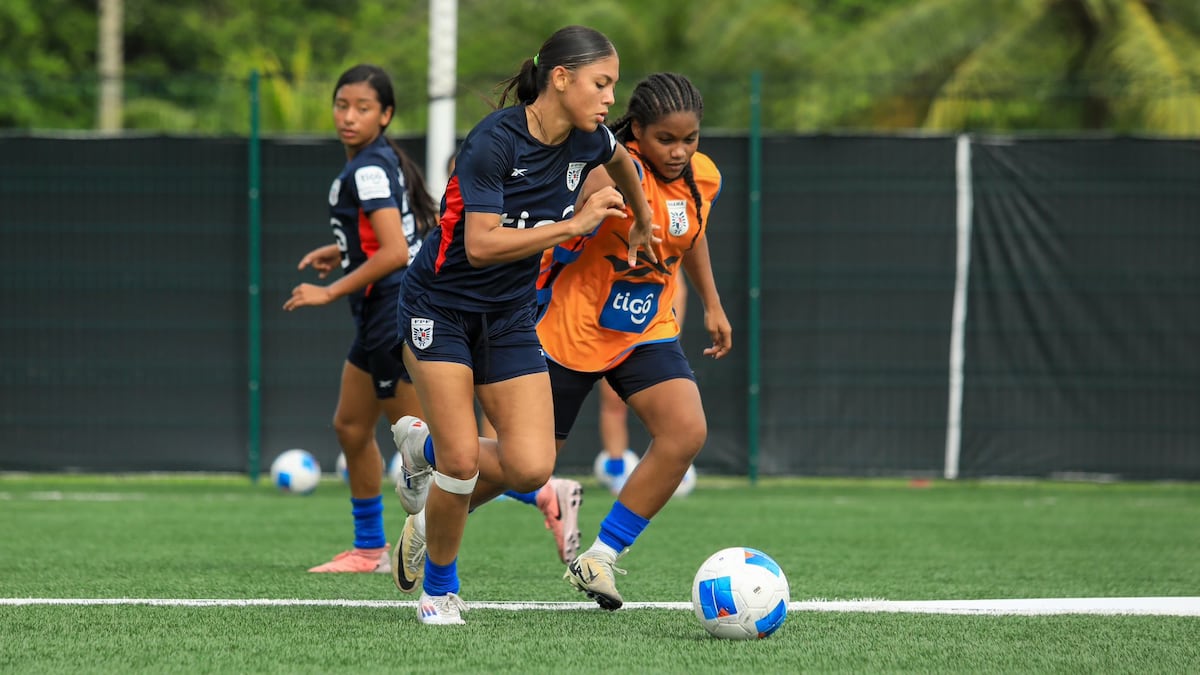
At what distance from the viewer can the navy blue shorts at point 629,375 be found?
5312 mm

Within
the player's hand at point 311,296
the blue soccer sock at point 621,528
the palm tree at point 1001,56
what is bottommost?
the blue soccer sock at point 621,528

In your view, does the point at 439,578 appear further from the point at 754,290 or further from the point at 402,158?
the point at 754,290

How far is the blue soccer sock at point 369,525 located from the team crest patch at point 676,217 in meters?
1.80

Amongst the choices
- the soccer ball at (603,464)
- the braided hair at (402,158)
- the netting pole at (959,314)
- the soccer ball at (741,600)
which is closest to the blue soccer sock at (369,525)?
the braided hair at (402,158)

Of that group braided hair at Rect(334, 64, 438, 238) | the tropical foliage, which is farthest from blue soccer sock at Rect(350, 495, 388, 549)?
the tropical foliage

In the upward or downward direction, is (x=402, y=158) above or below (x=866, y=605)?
above

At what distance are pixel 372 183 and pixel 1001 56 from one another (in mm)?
17176

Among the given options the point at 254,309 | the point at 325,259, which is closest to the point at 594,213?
the point at 325,259

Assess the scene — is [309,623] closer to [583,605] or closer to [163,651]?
[163,651]

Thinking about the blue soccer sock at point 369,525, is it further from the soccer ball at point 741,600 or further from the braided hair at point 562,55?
the braided hair at point 562,55

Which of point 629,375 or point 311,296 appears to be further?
point 311,296

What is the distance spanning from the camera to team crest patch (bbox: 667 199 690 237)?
17.7ft

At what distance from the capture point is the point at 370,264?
586cm

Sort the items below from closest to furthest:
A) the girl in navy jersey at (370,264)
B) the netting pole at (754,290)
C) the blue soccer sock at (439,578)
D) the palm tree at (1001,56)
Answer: the blue soccer sock at (439,578) < the girl in navy jersey at (370,264) < the netting pole at (754,290) < the palm tree at (1001,56)
